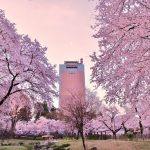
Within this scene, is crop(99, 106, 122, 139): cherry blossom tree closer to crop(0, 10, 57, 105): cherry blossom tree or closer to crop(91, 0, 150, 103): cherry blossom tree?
crop(0, 10, 57, 105): cherry blossom tree

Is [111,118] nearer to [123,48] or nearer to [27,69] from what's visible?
[27,69]

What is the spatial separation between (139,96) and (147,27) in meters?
5.40

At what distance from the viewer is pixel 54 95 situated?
60.0 ft

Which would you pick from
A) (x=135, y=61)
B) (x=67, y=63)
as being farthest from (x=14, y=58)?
(x=67, y=63)

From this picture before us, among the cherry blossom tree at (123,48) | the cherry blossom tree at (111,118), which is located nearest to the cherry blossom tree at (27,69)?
the cherry blossom tree at (123,48)

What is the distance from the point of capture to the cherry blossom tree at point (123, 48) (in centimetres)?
882

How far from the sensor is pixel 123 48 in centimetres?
1054

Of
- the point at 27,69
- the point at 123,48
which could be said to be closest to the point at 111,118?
the point at 27,69

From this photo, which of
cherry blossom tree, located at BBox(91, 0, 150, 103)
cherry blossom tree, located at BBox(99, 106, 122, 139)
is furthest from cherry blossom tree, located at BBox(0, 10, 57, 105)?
cherry blossom tree, located at BBox(99, 106, 122, 139)

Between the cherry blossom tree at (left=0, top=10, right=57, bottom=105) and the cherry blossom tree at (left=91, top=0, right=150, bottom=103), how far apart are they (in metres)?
4.91

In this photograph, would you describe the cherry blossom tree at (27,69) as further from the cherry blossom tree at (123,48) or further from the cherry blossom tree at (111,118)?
the cherry blossom tree at (111,118)

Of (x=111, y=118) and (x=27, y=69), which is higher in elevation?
(x=111, y=118)

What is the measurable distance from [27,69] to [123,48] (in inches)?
280

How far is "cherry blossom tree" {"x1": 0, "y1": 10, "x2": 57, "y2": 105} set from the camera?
15570 mm
